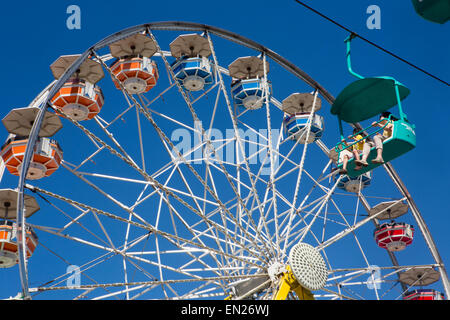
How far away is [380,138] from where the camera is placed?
34.3ft

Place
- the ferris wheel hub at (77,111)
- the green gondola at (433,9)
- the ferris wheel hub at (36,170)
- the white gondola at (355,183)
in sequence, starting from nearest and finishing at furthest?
the green gondola at (433,9), the ferris wheel hub at (36,170), the ferris wheel hub at (77,111), the white gondola at (355,183)

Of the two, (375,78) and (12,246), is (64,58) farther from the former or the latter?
→ (375,78)

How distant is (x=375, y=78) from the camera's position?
32.8ft

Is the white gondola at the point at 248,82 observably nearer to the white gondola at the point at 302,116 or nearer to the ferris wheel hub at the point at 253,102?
the ferris wheel hub at the point at 253,102

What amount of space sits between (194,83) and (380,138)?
5.99 metres

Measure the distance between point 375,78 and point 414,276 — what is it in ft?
36.3

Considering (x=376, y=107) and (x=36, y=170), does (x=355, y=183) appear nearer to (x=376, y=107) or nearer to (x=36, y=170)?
(x=376, y=107)

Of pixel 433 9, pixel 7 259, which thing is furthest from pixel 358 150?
pixel 7 259

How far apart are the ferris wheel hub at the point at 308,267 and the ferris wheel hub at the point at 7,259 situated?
5.70m

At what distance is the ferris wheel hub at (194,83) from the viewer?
15.1m

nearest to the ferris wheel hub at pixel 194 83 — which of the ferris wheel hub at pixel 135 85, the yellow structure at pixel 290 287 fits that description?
the ferris wheel hub at pixel 135 85

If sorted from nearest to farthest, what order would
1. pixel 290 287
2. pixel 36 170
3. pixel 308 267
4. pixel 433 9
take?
1. pixel 433 9
2. pixel 290 287
3. pixel 308 267
4. pixel 36 170
